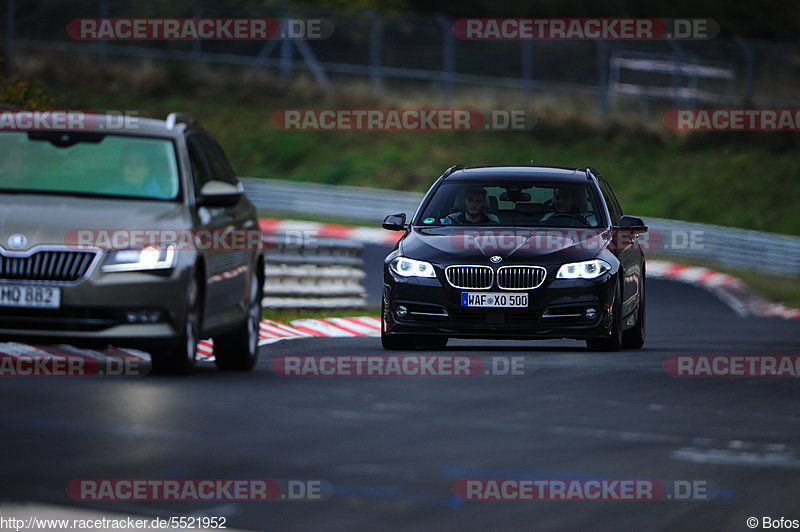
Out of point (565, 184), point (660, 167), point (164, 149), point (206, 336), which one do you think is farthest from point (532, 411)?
point (660, 167)

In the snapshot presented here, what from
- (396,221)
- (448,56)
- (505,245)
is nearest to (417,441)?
(505,245)

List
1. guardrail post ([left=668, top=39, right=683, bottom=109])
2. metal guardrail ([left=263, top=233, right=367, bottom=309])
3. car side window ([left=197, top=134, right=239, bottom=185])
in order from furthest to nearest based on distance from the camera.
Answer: guardrail post ([left=668, top=39, right=683, bottom=109])
metal guardrail ([left=263, top=233, right=367, bottom=309])
car side window ([left=197, top=134, right=239, bottom=185])

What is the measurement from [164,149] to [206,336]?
128 cm

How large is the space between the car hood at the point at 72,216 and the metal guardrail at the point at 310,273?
975cm

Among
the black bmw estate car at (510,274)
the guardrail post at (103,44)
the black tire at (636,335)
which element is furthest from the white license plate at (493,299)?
the guardrail post at (103,44)

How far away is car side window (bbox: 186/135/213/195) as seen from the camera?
12094 mm

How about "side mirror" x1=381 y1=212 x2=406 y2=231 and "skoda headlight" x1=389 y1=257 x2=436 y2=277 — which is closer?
"skoda headlight" x1=389 y1=257 x2=436 y2=277

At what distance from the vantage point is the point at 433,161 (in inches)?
1976

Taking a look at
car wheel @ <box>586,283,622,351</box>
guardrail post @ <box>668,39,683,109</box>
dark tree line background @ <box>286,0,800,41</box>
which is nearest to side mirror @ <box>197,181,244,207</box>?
car wheel @ <box>586,283,622,351</box>

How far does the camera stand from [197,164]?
40.3 ft

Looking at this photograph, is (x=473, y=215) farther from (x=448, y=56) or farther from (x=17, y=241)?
(x=448, y=56)

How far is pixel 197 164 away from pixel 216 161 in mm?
778

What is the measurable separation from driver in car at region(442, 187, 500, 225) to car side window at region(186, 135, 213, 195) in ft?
11.4

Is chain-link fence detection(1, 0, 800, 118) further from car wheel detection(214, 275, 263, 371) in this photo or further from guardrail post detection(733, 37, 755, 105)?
car wheel detection(214, 275, 263, 371)
